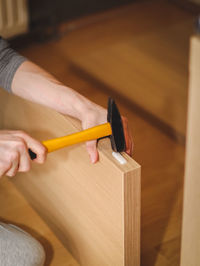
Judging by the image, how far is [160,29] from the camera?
2662 millimetres

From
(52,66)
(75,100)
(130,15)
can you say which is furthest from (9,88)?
(130,15)

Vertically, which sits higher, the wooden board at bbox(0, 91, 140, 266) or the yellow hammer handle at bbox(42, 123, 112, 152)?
the yellow hammer handle at bbox(42, 123, 112, 152)

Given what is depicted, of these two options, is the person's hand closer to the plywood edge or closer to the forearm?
the forearm

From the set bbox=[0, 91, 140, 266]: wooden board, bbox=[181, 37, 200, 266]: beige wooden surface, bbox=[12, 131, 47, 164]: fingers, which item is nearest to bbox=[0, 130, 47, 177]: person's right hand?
bbox=[12, 131, 47, 164]: fingers

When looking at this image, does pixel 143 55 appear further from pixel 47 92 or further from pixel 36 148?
pixel 36 148

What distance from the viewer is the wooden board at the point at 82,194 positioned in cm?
86

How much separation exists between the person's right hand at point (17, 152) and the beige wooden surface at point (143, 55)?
0.98 meters

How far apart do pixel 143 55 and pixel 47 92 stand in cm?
139

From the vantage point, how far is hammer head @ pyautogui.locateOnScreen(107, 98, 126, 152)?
2.84 ft

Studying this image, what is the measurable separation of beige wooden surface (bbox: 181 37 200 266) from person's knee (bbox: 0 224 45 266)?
0.32 meters

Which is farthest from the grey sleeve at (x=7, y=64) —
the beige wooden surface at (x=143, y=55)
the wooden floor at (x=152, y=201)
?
the beige wooden surface at (x=143, y=55)

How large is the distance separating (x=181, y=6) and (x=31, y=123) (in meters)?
2.05

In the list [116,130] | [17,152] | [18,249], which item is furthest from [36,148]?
[18,249]

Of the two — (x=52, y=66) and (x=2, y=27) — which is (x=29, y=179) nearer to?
(x=52, y=66)
